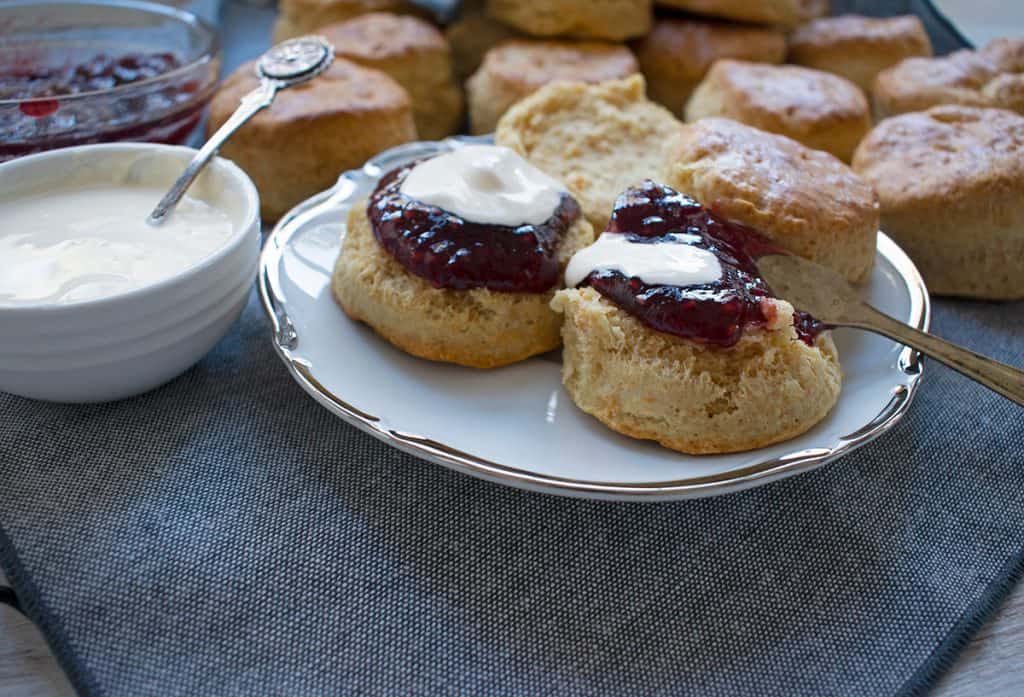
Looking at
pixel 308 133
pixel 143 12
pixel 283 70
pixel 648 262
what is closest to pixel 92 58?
pixel 143 12

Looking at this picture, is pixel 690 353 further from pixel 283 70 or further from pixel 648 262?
pixel 283 70

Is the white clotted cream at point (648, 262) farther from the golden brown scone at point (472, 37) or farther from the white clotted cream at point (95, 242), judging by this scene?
the golden brown scone at point (472, 37)

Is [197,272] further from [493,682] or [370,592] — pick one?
[493,682]

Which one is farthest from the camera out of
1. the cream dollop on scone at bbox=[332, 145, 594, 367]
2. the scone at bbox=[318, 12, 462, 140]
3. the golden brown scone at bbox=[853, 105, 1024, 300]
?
the scone at bbox=[318, 12, 462, 140]

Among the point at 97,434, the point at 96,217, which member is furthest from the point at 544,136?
the point at 97,434

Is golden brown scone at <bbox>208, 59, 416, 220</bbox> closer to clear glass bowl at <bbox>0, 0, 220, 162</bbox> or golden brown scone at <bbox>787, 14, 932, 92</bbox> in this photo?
clear glass bowl at <bbox>0, 0, 220, 162</bbox>

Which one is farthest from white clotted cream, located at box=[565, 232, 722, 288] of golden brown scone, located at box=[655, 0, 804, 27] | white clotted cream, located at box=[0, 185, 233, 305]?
golden brown scone, located at box=[655, 0, 804, 27]
